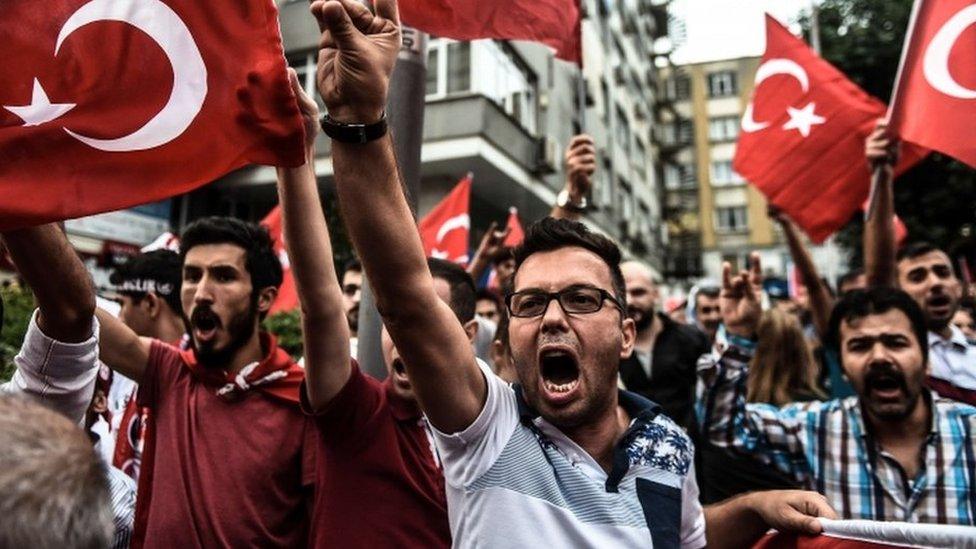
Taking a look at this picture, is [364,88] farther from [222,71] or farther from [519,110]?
[519,110]

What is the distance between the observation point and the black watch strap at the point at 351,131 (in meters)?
1.58

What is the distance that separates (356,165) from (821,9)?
20869 millimetres

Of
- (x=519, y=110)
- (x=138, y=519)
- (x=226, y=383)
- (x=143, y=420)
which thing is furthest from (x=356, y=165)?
(x=519, y=110)

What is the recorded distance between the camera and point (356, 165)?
5.29 ft

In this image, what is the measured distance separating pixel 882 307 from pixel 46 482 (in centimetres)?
275

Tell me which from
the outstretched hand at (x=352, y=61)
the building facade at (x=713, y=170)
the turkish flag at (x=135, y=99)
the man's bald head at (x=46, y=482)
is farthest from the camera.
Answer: the building facade at (x=713, y=170)

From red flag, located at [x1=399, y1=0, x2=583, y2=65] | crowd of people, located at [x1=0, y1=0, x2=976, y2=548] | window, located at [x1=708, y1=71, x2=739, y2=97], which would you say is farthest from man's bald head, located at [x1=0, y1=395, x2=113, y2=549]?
window, located at [x1=708, y1=71, x2=739, y2=97]

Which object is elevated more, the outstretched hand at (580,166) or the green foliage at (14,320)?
the outstretched hand at (580,166)

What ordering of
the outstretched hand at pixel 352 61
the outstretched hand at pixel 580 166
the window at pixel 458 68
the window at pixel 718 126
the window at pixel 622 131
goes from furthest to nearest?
the window at pixel 718 126 → the window at pixel 622 131 → the window at pixel 458 68 → the outstretched hand at pixel 580 166 → the outstretched hand at pixel 352 61

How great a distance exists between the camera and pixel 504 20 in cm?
313

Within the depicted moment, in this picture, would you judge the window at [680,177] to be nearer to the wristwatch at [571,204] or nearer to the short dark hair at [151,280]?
the wristwatch at [571,204]

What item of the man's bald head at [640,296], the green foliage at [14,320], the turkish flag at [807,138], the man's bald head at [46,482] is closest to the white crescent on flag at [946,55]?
the turkish flag at [807,138]

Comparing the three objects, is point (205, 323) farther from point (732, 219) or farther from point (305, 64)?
point (732, 219)

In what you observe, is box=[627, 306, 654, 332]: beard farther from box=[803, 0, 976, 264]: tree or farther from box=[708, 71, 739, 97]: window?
box=[708, 71, 739, 97]: window
